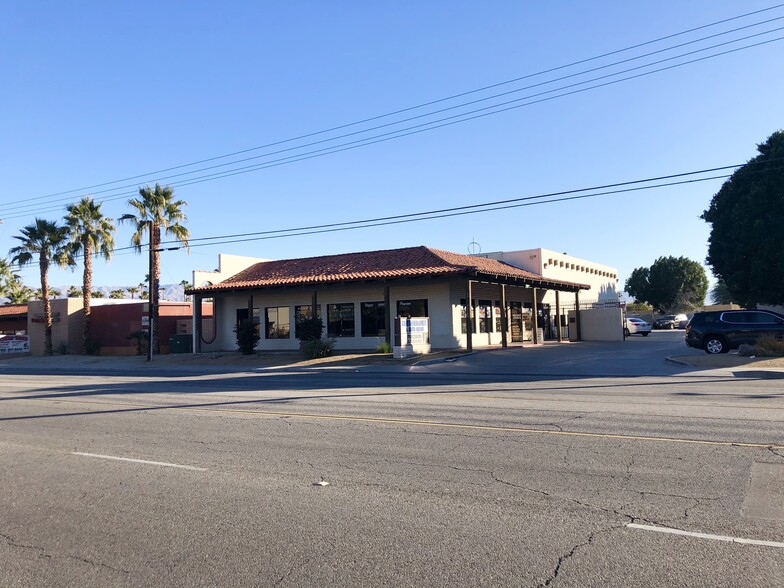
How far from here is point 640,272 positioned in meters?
78.4

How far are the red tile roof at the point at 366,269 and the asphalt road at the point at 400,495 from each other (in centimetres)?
1712

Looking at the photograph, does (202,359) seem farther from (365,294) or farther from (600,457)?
(600,457)

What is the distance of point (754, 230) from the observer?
1270 inches

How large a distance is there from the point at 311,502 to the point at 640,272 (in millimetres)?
78460

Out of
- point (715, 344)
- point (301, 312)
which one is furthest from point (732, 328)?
point (301, 312)

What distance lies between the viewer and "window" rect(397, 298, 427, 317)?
105 feet

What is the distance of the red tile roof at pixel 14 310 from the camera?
168 feet

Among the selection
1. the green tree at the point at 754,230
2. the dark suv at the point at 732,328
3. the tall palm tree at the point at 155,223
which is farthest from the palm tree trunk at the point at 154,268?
the green tree at the point at 754,230

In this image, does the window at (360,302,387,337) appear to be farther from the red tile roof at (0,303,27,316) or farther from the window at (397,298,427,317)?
the red tile roof at (0,303,27,316)

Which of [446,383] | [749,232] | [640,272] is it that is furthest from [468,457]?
[640,272]

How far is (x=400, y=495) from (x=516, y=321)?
31.5 meters

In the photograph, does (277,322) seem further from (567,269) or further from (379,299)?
(567,269)

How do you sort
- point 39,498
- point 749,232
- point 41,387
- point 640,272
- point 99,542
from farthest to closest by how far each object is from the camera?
point 640,272 < point 749,232 < point 41,387 < point 39,498 < point 99,542

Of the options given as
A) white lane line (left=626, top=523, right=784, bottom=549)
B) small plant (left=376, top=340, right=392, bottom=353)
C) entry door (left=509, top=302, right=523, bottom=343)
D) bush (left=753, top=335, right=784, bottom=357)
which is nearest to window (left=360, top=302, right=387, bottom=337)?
small plant (left=376, top=340, right=392, bottom=353)
